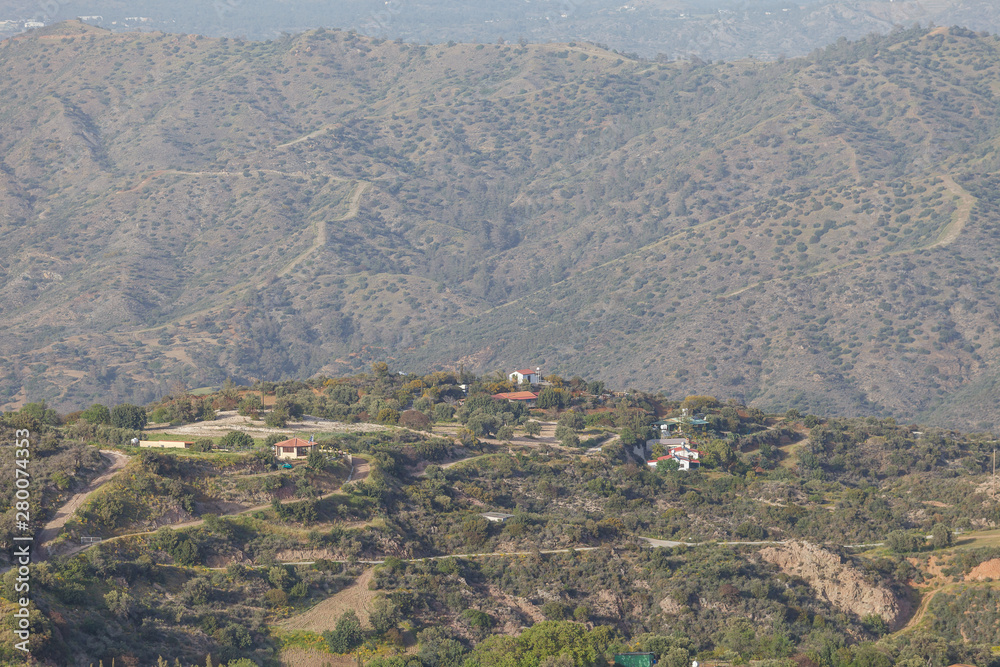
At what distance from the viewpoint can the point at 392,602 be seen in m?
65.7

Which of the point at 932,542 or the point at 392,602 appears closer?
the point at 392,602

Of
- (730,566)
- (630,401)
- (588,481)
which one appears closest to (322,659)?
(730,566)

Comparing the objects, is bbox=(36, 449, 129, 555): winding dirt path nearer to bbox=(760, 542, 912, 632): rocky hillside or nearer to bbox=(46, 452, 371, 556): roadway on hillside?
bbox=(46, 452, 371, 556): roadway on hillside

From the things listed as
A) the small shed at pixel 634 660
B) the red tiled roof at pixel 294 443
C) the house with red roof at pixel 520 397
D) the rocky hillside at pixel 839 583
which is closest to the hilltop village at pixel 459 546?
the rocky hillside at pixel 839 583

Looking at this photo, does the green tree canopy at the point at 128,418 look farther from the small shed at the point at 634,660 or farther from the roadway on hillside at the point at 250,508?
the small shed at the point at 634,660

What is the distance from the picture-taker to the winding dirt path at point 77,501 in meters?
62.9

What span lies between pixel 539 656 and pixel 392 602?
10048 millimetres

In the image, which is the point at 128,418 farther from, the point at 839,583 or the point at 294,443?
the point at 839,583

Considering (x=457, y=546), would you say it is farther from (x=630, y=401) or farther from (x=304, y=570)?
(x=630, y=401)

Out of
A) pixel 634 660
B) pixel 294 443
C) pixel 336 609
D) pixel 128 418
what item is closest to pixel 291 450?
pixel 294 443

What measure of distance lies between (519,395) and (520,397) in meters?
0.83

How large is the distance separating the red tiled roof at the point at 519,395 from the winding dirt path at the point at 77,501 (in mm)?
52748

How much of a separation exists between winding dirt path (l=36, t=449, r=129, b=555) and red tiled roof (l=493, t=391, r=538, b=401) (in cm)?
5275

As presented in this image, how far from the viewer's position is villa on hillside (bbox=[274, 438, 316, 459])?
82000 mm
